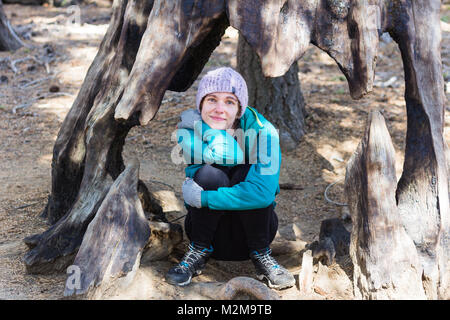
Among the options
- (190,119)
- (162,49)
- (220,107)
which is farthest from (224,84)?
(162,49)

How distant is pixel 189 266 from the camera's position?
3271mm

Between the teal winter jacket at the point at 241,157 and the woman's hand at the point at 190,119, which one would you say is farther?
the woman's hand at the point at 190,119

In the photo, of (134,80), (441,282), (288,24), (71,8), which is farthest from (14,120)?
(71,8)

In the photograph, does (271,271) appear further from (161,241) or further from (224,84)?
(224,84)

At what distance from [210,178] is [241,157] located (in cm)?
22

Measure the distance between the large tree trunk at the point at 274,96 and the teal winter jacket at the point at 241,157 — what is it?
270 cm

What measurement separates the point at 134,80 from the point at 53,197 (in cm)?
147

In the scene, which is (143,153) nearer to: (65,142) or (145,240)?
(65,142)

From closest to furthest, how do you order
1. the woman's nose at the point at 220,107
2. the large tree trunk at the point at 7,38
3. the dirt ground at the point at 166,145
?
the woman's nose at the point at 220,107 → the dirt ground at the point at 166,145 → the large tree trunk at the point at 7,38

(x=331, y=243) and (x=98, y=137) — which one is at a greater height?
(x=98, y=137)

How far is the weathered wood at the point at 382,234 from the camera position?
295 centimetres

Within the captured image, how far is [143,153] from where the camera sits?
20.1 ft

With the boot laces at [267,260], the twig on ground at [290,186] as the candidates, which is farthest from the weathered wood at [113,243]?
the twig on ground at [290,186]

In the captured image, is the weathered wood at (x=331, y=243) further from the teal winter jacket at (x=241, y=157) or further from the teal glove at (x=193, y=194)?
the teal glove at (x=193, y=194)
